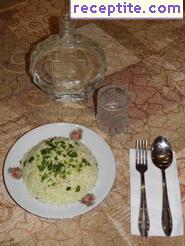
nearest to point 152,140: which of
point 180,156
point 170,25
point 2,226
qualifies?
point 180,156

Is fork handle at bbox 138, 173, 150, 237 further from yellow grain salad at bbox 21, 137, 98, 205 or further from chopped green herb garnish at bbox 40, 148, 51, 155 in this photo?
chopped green herb garnish at bbox 40, 148, 51, 155

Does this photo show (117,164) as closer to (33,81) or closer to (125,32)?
(33,81)

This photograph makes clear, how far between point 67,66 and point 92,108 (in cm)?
17

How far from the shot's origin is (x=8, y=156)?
3.14ft

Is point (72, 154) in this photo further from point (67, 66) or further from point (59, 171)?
point (67, 66)

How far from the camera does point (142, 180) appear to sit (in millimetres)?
934

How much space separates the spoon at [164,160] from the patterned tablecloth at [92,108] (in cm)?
3

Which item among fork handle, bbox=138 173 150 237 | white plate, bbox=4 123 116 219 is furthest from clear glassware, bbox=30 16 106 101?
fork handle, bbox=138 173 150 237

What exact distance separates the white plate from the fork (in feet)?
0.25

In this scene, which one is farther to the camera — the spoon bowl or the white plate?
the spoon bowl

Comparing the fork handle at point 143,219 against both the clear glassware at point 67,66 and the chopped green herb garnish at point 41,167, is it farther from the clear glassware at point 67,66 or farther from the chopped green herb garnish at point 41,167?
the clear glassware at point 67,66

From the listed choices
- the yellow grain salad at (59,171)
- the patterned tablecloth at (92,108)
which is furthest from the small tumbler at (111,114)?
the yellow grain salad at (59,171)

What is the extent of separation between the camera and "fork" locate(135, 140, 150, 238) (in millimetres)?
854

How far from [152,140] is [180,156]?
3.4 inches
